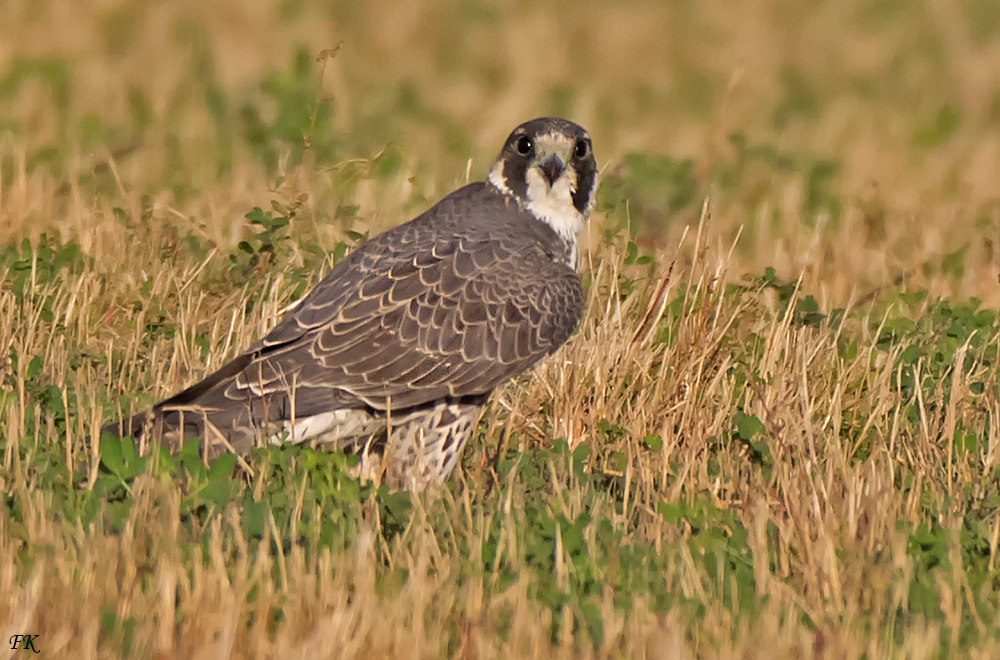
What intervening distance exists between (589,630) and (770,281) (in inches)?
130

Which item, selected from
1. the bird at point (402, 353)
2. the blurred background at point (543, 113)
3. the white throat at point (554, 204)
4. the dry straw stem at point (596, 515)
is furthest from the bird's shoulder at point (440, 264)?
the blurred background at point (543, 113)

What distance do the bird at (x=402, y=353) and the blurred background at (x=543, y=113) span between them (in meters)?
1.21

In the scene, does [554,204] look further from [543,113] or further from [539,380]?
[543,113]

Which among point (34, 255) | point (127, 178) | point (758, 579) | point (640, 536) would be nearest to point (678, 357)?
point (640, 536)

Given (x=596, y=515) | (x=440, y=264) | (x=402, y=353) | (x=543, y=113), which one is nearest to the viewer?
(x=596, y=515)

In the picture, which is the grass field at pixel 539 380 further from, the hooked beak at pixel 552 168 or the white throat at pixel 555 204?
the hooked beak at pixel 552 168

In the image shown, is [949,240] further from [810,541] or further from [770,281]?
[810,541]

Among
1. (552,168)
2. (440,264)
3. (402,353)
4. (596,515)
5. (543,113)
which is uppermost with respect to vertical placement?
(543,113)

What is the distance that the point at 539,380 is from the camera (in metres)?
6.15

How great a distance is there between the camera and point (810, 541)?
14.9 feet

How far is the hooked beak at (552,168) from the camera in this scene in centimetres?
614

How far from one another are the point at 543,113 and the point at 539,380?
574 cm

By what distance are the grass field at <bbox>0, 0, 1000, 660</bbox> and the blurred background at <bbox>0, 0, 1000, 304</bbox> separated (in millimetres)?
45

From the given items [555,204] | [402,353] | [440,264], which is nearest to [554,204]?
[555,204]
